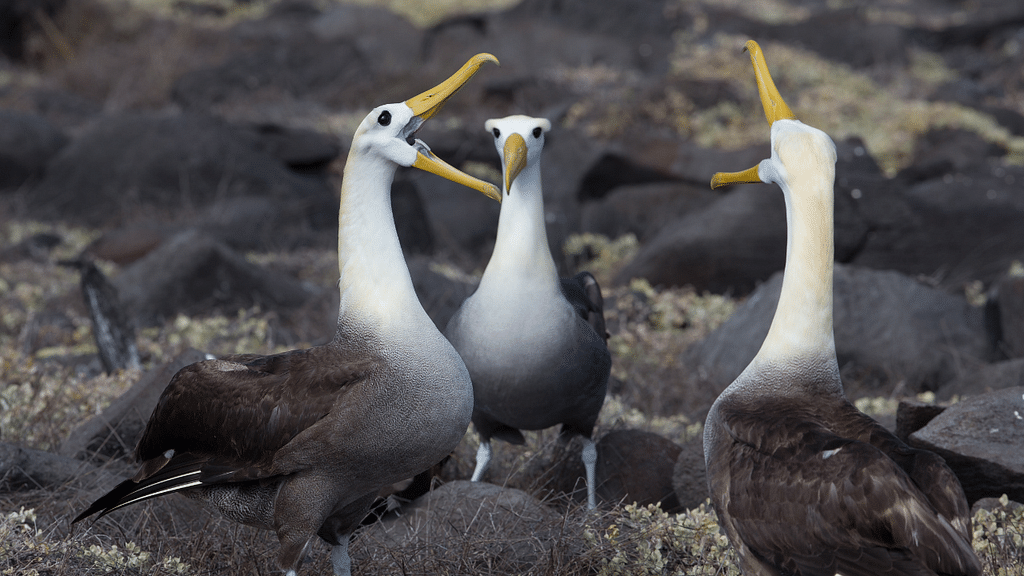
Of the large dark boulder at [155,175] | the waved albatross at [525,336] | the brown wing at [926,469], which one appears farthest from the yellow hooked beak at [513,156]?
the large dark boulder at [155,175]

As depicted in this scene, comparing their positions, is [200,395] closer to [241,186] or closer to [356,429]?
[356,429]

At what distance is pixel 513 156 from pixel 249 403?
1.55 m

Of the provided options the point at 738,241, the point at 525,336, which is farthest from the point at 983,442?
the point at 738,241

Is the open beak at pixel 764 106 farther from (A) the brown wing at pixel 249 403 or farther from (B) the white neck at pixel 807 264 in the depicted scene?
(A) the brown wing at pixel 249 403

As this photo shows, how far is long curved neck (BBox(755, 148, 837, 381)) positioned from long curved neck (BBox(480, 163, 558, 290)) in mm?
1253

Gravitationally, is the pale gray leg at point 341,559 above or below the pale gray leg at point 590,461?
above

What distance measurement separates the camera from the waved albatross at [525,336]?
373 centimetres

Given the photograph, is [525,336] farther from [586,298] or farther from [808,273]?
[808,273]

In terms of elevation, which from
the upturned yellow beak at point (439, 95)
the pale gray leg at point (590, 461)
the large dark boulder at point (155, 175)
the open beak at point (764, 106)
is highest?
the upturned yellow beak at point (439, 95)

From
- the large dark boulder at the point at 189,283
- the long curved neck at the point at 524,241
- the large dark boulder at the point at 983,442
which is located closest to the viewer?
the large dark boulder at the point at 983,442

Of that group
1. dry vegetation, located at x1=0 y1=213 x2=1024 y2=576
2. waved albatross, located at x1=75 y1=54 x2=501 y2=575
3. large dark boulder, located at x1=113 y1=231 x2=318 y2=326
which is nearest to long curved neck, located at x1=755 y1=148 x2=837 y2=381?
dry vegetation, located at x1=0 y1=213 x2=1024 y2=576

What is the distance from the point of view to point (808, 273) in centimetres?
274

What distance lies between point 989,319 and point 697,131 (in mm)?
6131

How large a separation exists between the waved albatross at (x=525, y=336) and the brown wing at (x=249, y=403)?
1012 mm
